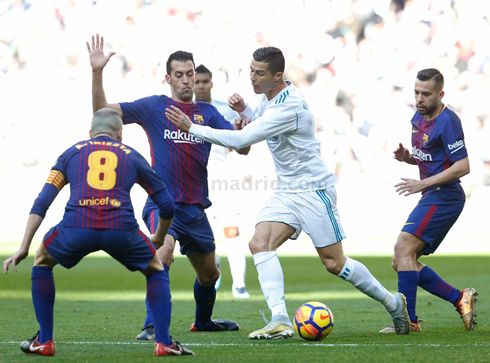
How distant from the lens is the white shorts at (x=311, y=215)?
5.32 metres

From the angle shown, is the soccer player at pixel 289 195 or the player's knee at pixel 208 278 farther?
the player's knee at pixel 208 278

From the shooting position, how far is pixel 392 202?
2020 cm

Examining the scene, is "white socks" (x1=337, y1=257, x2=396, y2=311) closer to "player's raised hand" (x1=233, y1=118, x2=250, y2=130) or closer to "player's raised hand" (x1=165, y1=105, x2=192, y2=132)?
"player's raised hand" (x1=233, y1=118, x2=250, y2=130)

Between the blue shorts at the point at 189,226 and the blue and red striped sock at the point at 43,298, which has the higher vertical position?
the blue shorts at the point at 189,226

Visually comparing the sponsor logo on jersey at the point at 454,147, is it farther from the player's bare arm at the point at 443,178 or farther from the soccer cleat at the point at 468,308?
the soccer cleat at the point at 468,308

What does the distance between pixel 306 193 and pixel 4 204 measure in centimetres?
1745

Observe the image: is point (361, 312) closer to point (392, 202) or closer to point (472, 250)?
point (472, 250)

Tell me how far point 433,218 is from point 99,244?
3046 millimetres

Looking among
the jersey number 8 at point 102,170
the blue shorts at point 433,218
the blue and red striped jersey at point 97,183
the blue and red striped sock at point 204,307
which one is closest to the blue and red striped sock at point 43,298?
the blue and red striped jersey at point 97,183

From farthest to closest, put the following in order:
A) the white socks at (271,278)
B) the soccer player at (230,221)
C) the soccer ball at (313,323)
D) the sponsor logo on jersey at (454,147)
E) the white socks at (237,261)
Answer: the white socks at (237,261) → the soccer player at (230,221) → the sponsor logo on jersey at (454,147) → the white socks at (271,278) → the soccer ball at (313,323)

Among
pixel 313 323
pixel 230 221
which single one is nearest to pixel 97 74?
pixel 313 323

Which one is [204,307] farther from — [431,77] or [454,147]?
[431,77]

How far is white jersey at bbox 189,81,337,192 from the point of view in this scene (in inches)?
204

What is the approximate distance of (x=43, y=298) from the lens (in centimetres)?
430
